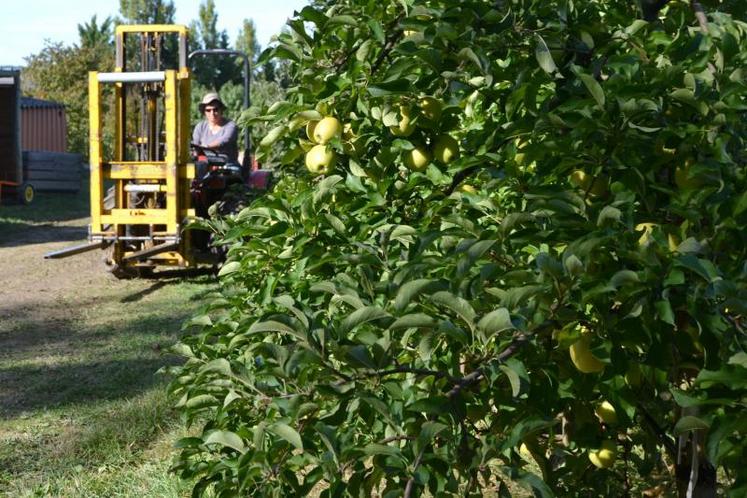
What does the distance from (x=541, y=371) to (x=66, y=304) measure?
24.7ft

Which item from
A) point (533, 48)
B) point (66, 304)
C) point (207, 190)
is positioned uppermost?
point (533, 48)

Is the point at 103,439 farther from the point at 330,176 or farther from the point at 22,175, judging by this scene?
the point at 22,175

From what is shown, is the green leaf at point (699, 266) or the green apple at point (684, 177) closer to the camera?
the green leaf at point (699, 266)

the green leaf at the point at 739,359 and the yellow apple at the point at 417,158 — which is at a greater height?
the yellow apple at the point at 417,158

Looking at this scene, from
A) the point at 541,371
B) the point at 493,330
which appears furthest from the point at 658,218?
the point at 493,330

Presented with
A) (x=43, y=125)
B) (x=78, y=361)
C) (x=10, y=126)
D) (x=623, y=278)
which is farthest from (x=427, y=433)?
(x=43, y=125)

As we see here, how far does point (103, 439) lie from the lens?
→ 445 cm

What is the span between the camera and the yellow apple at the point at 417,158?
204cm

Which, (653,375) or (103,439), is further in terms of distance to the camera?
(103,439)

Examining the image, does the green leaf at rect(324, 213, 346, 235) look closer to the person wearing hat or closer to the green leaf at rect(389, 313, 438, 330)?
the green leaf at rect(389, 313, 438, 330)

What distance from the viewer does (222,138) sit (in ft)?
34.7

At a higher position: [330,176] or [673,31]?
[673,31]

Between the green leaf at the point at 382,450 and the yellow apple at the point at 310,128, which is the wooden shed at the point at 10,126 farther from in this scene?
the green leaf at the point at 382,450

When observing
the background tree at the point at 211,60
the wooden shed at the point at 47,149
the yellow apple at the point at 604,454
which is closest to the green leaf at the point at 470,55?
the yellow apple at the point at 604,454
